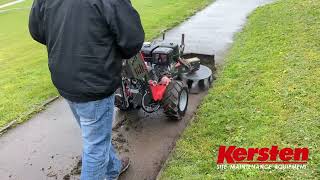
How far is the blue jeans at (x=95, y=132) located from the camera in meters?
3.28

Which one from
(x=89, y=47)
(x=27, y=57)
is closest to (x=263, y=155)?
(x=89, y=47)

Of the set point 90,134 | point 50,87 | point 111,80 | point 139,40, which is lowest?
point 50,87

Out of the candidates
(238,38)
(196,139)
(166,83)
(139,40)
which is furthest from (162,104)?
(238,38)

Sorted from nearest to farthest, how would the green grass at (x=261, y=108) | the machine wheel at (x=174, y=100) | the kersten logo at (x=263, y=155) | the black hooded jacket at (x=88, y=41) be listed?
1. the black hooded jacket at (x=88, y=41)
2. the kersten logo at (x=263, y=155)
3. the green grass at (x=261, y=108)
4. the machine wheel at (x=174, y=100)

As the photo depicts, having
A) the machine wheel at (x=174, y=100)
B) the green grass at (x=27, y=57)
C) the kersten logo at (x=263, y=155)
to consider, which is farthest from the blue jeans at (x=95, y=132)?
the green grass at (x=27, y=57)

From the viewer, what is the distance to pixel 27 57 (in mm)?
10305

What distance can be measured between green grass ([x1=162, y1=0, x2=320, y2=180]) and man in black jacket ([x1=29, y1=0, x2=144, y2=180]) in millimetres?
1358

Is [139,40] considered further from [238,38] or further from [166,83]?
[238,38]

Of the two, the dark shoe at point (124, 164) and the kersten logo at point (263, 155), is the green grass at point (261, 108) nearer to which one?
the kersten logo at point (263, 155)

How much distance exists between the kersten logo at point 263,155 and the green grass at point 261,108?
0.09 m

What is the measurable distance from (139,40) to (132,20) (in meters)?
0.20

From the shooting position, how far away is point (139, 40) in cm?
316

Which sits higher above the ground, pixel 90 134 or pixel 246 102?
pixel 90 134

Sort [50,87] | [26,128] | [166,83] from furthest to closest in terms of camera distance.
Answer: [50,87] < [26,128] < [166,83]
